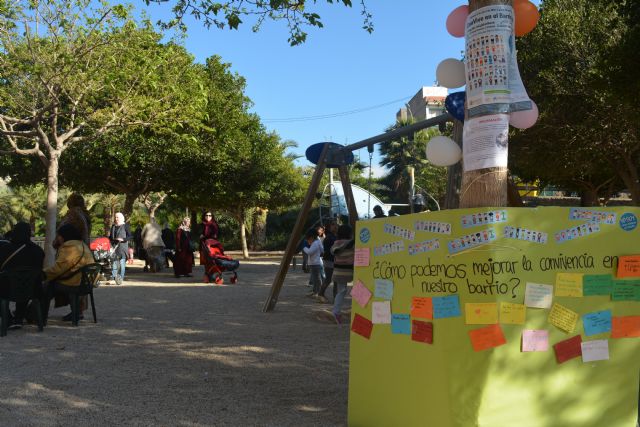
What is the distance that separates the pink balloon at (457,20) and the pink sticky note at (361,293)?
1.90 metres

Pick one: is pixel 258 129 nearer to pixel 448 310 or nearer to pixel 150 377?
pixel 150 377

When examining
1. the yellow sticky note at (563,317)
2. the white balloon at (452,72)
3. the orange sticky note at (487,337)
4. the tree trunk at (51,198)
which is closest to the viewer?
the orange sticky note at (487,337)

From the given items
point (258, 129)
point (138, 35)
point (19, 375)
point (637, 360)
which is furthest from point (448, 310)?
point (258, 129)

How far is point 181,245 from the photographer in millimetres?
18719

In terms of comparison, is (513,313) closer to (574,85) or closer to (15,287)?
(15,287)

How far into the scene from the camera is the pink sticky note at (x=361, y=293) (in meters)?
4.31

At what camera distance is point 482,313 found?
11.9 feet

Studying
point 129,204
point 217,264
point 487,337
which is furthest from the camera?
point 129,204

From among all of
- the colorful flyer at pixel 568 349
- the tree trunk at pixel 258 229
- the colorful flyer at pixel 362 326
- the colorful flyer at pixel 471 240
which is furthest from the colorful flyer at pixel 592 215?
the tree trunk at pixel 258 229

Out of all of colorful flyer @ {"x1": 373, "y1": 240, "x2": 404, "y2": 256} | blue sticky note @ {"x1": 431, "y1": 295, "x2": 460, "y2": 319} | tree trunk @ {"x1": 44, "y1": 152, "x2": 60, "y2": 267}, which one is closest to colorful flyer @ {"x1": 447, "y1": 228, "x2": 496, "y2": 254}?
blue sticky note @ {"x1": 431, "y1": 295, "x2": 460, "y2": 319}

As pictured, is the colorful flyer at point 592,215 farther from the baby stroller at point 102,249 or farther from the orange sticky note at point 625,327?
the baby stroller at point 102,249

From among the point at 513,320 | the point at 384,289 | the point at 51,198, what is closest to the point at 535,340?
the point at 513,320

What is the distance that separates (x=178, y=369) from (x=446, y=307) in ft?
11.2

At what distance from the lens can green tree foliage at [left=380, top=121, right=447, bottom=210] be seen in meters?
46.6
